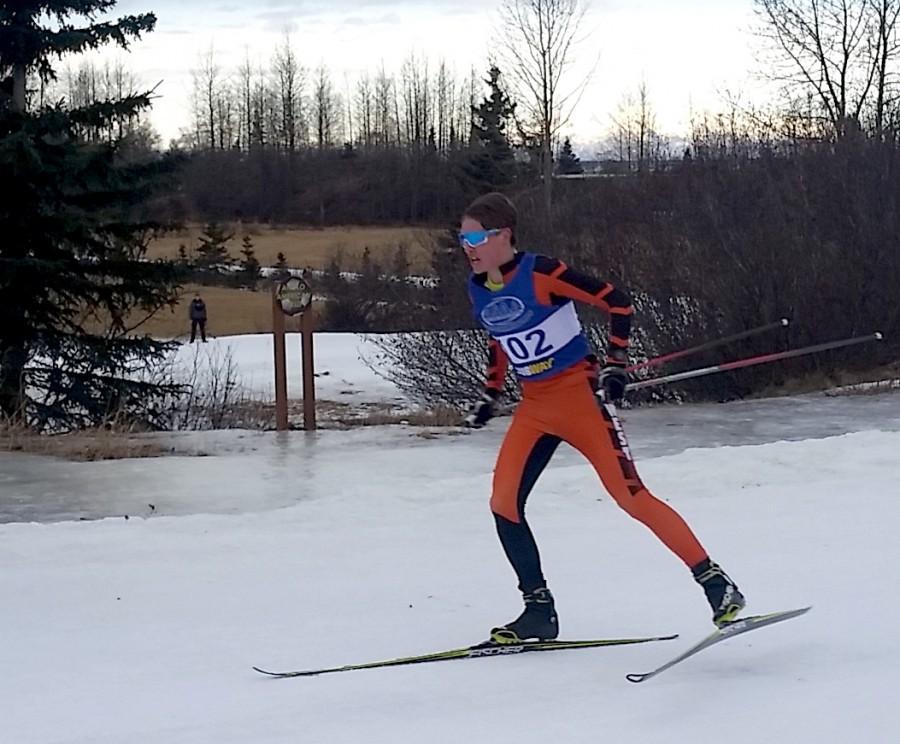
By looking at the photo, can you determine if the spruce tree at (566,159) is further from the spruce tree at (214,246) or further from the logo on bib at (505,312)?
the logo on bib at (505,312)

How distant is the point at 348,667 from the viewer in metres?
4.58

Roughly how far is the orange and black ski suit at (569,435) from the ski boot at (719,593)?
1.8 inches

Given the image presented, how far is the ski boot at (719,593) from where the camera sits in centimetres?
450

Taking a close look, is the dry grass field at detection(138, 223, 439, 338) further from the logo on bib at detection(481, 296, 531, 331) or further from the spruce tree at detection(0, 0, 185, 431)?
the logo on bib at detection(481, 296, 531, 331)

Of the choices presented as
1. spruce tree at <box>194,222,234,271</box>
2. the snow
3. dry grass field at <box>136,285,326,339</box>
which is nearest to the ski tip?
the snow

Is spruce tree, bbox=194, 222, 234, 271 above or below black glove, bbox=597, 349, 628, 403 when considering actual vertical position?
above

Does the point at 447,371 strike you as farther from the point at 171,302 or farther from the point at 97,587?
the point at 97,587

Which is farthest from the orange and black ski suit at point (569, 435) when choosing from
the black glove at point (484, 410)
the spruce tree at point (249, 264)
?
the spruce tree at point (249, 264)

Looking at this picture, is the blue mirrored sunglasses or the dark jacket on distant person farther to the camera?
the dark jacket on distant person

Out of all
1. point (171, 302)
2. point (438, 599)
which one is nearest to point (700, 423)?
point (438, 599)

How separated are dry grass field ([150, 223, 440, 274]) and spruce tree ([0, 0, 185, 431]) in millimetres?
22895

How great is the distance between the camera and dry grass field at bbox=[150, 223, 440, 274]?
154 feet

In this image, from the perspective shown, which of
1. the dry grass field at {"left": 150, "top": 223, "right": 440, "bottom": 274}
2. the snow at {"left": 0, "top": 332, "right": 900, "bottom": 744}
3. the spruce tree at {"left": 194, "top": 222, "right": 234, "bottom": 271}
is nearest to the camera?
the snow at {"left": 0, "top": 332, "right": 900, "bottom": 744}

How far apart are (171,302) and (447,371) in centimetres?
443
